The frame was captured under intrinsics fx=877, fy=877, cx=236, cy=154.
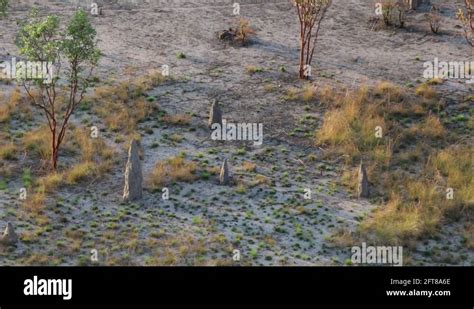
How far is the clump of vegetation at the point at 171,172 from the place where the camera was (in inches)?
1294

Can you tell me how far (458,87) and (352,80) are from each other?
4828mm

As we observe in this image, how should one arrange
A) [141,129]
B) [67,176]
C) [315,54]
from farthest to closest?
[315,54] < [141,129] < [67,176]

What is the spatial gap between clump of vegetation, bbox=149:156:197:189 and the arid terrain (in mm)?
54

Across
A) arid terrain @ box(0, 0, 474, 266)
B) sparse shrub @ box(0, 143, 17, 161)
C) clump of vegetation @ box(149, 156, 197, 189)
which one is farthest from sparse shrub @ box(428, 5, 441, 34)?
sparse shrub @ box(0, 143, 17, 161)

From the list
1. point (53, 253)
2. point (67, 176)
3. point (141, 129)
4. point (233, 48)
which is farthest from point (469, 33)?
point (53, 253)

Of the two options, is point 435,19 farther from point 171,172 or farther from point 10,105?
point 10,105

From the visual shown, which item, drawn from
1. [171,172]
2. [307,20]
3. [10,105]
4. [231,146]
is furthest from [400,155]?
[10,105]

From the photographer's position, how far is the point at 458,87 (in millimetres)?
40156

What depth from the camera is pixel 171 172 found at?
110 ft

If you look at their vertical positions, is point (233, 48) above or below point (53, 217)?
above

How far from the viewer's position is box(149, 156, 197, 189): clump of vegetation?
1294 inches

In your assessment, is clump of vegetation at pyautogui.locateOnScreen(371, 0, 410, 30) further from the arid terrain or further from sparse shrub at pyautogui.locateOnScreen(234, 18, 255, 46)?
sparse shrub at pyautogui.locateOnScreen(234, 18, 255, 46)

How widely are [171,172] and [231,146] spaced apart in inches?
136
